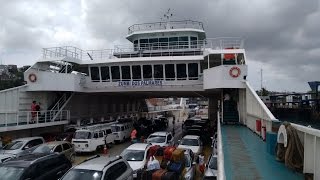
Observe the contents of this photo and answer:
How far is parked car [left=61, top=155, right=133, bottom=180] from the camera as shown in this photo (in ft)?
32.3

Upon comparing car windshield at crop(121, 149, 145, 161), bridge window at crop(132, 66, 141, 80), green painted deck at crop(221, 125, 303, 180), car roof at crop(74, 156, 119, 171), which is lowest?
car windshield at crop(121, 149, 145, 161)

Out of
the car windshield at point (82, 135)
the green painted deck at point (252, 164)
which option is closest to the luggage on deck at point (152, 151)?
the green painted deck at point (252, 164)

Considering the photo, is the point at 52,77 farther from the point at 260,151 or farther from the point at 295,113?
the point at 295,113

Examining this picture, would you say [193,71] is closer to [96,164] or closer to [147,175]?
[147,175]

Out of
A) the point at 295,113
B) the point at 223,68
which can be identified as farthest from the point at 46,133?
the point at 295,113

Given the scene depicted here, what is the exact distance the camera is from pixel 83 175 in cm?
990

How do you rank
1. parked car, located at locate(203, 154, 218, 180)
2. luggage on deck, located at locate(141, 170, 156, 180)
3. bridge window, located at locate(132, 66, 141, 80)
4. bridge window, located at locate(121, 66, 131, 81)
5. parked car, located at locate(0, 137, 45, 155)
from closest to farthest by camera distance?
parked car, located at locate(203, 154, 218, 180) < luggage on deck, located at locate(141, 170, 156, 180) < parked car, located at locate(0, 137, 45, 155) < bridge window, located at locate(132, 66, 141, 80) < bridge window, located at locate(121, 66, 131, 81)

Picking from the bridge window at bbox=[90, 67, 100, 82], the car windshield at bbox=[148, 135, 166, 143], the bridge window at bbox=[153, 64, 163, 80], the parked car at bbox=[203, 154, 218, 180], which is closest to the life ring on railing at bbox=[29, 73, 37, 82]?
the bridge window at bbox=[90, 67, 100, 82]

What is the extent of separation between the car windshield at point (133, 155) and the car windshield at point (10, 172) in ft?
17.1

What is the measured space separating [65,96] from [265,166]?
77.8 ft

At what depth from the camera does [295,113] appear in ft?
148

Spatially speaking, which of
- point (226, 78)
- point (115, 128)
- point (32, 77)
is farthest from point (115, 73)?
point (226, 78)

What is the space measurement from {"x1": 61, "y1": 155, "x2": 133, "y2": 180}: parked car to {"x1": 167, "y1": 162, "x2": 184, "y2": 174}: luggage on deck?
2432mm

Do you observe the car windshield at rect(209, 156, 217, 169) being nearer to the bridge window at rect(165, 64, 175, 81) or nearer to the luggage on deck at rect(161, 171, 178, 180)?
the luggage on deck at rect(161, 171, 178, 180)
